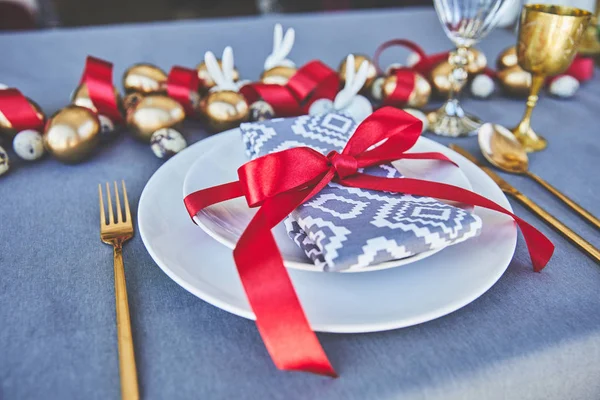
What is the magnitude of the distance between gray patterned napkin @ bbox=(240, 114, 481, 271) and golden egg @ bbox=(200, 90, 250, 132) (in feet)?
0.69

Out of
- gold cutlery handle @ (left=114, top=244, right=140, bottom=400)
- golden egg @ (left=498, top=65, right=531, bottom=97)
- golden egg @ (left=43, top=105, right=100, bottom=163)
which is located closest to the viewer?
gold cutlery handle @ (left=114, top=244, right=140, bottom=400)

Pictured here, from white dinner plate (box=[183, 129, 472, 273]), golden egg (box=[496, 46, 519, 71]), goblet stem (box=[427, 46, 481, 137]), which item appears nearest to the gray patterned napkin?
white dinner plate (box=[183, 129, 472, 273])

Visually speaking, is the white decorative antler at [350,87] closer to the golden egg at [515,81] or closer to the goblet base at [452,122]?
the goblet base at [452,122]

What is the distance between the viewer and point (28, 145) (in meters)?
0.49

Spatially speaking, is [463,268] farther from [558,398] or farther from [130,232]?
[130,232]

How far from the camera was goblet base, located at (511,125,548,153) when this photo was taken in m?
0.57

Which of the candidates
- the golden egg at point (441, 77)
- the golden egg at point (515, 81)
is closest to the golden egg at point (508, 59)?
the golden egg at point (515, 81)

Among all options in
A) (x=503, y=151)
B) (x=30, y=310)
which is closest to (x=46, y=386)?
(x=30, y=310)

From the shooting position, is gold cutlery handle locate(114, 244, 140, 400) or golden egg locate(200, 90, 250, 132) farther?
golden egg locate(200, 90, 250, 132)

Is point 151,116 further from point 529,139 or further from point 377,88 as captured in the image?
point 529,139

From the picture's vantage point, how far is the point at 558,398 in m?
0.30

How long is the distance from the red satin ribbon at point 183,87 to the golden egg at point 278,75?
3.9 inches

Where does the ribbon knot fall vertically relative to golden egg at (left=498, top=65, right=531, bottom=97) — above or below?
above

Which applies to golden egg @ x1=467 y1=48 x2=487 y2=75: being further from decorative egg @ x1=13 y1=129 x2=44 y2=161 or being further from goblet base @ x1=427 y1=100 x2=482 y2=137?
decorative egg @ x1=13 y1=129 x2=44 y2=161
